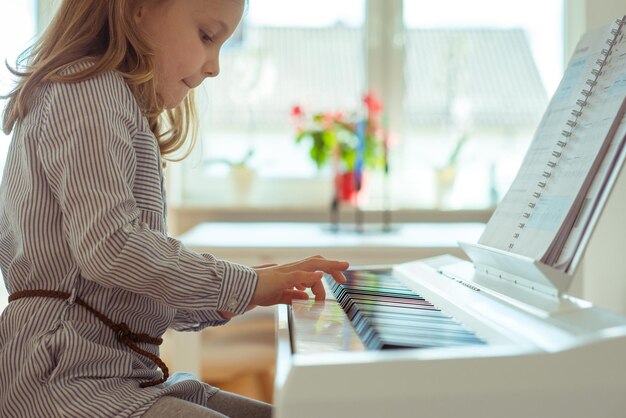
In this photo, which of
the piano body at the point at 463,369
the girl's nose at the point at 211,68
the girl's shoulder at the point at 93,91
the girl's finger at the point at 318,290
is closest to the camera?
the piano body at the point at 463,369

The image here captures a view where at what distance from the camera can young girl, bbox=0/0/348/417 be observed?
98cm

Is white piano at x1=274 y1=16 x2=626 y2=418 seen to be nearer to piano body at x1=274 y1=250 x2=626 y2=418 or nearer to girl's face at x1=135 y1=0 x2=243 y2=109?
piano body at x1=274 y1=250 x2=626 y2=418

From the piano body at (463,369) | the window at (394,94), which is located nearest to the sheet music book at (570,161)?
the piano body at (463,369)

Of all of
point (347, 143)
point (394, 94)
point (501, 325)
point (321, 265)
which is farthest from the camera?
point (394, 94)

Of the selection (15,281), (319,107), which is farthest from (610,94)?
(319,107)

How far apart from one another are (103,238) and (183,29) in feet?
1.25

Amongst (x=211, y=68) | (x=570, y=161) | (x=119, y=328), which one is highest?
(x=211, y=68)

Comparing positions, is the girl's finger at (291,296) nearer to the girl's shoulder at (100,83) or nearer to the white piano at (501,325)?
the white piano at (501,325)

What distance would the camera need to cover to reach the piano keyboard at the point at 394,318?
2.59ft

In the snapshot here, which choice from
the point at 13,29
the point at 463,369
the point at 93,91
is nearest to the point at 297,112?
the point at 13,29

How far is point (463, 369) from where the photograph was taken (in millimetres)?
713

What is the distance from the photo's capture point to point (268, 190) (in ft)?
11.2

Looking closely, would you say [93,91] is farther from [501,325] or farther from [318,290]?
[501,325]

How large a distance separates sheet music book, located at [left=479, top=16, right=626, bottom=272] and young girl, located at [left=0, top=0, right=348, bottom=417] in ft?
0.94
